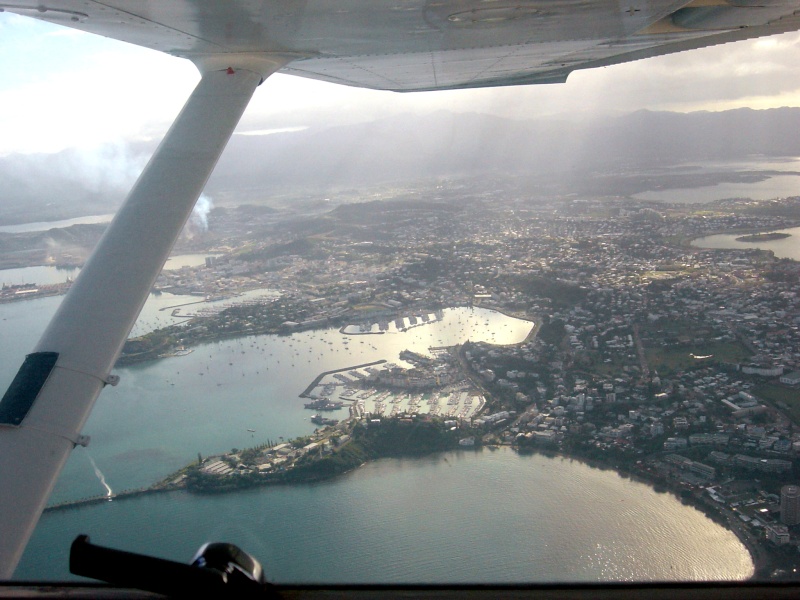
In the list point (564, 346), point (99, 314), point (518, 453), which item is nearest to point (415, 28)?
point (99, 314)

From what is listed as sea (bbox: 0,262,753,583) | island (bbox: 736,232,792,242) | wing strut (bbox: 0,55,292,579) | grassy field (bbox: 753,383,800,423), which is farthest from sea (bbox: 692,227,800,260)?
wing strut (bbox: 0,55,292,579)

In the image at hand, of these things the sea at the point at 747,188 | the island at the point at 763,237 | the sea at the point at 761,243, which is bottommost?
the sea at the point at 761,243

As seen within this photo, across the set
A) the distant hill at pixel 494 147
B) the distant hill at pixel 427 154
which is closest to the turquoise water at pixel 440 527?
the distant hill at pixel 427 154

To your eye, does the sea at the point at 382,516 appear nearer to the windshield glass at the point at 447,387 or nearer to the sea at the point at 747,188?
the windshield glass at the point at 447,387

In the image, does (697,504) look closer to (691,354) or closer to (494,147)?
(691,354)

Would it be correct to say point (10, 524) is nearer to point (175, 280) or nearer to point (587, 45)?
point (587, 45)

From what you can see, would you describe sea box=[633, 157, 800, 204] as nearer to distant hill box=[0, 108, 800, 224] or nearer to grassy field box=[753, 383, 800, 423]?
distant hill box=[0, 108, 800, 224]
